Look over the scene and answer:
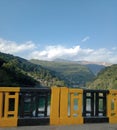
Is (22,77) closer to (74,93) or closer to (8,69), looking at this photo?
(8,69)

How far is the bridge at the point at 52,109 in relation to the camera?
7545 mm

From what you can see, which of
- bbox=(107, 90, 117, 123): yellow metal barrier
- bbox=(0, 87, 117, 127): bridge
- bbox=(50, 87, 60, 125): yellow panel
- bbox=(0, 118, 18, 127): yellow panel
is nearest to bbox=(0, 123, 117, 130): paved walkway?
bbox=(0, 87, 117, 127): bridge

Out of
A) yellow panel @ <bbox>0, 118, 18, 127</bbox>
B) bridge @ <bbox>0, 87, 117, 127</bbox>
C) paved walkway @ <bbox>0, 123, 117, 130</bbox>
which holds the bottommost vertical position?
paved walkway @ <bbox>0, 123, 117, 130</bbox>

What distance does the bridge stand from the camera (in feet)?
24.8

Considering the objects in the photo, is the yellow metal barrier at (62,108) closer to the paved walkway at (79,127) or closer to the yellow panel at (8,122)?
the paved walkway at (79,127)

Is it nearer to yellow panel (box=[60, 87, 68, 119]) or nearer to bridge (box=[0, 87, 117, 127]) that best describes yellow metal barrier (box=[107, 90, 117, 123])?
bridge (box=[0, 87, 117, 127])

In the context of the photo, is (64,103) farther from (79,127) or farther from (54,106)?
(79,127)

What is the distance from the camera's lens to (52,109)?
782cm

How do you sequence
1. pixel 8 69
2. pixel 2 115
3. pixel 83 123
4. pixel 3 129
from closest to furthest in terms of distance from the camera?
pixel 3 129 < pixel 2 115 < pixel 83 123 < pixel 8 69

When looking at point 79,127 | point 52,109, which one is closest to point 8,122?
point 52,109

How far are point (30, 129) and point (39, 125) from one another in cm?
62

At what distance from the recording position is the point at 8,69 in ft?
296

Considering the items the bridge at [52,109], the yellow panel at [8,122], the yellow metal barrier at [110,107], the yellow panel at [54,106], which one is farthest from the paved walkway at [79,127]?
the yellow metal barrier at [110,107]

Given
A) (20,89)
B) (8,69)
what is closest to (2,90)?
(20,89)
